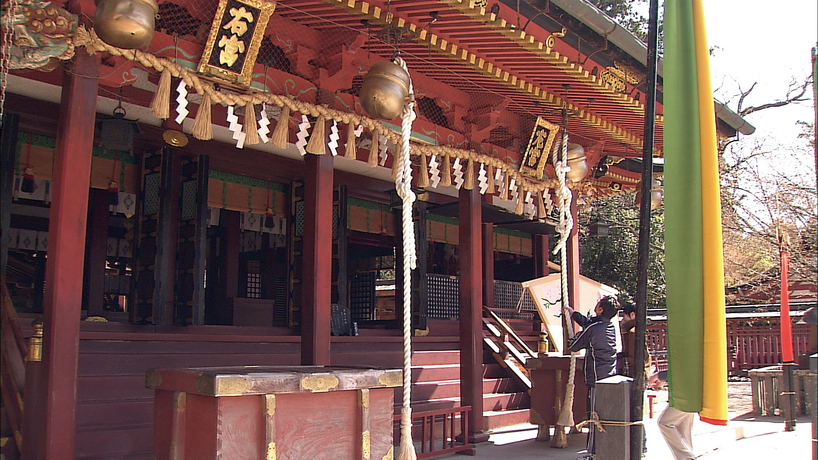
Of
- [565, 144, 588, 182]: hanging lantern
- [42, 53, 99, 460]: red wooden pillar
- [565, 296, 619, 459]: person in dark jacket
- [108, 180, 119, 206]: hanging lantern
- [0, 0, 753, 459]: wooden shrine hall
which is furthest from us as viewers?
[565, 144, 588, 182]: hanging lantern

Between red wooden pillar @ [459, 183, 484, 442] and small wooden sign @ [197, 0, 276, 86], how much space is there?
312 cm

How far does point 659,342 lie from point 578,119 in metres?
10.8

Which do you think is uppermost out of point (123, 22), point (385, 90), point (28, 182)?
point (123, 22)

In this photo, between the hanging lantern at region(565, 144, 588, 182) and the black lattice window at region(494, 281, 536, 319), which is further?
A: the black lattice window at region(494, 281, 536, 319)

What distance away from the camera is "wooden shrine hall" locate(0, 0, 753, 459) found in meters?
4.22

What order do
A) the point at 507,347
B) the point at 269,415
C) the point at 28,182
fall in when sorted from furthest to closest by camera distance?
the point at 507,347 → the point at 28,182 → the point at 269,415

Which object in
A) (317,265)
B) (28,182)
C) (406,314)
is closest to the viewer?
(406,314)

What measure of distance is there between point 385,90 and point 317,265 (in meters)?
1.66

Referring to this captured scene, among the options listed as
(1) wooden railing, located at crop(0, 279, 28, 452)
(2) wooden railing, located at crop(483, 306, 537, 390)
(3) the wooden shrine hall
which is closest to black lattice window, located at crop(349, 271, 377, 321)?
(3) the wooden shrine hall

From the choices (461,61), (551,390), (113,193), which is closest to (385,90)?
(461,61)

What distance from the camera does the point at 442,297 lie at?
10.9 m

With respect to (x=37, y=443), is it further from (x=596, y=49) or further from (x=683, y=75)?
(x=596, y=49)

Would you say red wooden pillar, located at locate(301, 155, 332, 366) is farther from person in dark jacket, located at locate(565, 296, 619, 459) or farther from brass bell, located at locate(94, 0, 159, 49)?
person in dark jacket, located at locate(565, 296, 619, 459)

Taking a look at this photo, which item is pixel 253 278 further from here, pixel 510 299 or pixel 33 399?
pixel 33 399
